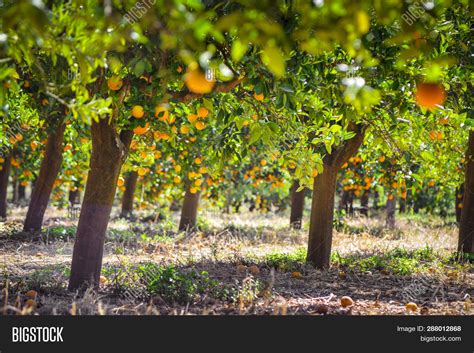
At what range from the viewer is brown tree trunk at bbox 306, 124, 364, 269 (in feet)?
20.8

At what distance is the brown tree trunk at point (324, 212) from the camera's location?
249 inches

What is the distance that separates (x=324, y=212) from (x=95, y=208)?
305 centimetres

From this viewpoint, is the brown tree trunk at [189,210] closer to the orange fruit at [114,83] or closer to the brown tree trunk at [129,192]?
the brown tree trunk at [129,192]

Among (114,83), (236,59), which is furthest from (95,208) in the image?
(236,59)

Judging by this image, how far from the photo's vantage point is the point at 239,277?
18.2 ft

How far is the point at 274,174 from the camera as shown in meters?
11.7

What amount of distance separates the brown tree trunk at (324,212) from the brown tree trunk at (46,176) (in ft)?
13.1

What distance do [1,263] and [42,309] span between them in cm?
255

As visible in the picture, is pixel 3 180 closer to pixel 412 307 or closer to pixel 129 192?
pixel 129 192

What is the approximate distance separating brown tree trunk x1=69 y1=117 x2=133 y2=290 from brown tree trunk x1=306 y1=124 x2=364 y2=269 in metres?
2.80

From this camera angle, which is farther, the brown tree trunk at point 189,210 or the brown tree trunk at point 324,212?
the brown tree trunk at point 189,210

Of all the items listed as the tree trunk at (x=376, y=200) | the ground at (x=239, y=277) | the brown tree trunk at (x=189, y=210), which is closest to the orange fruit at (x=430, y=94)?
the ground at (x=239, y=277)

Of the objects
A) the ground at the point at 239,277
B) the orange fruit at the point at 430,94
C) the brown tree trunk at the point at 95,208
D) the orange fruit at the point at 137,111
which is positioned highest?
the orange fruit at the point at 430,94
